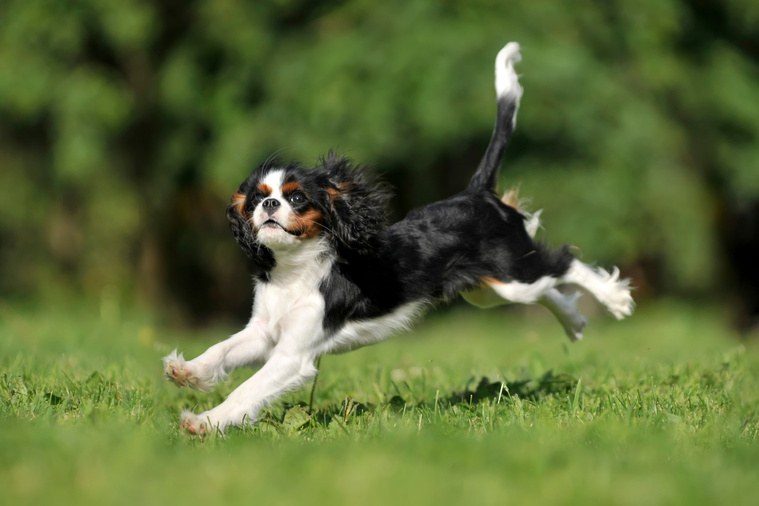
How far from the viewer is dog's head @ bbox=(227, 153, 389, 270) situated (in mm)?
3707

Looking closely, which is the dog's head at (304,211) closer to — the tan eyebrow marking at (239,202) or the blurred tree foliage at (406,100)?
the tan eyebrow marking at (239,202)

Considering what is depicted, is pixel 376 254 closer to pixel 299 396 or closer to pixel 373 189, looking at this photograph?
pixel 373 189

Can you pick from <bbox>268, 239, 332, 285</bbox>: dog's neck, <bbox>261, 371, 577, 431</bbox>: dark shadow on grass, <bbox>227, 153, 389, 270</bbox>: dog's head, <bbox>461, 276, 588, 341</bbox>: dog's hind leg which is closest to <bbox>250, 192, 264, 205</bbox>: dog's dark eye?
<bbox>227, 153, 389, 270</bbox>: dog's head

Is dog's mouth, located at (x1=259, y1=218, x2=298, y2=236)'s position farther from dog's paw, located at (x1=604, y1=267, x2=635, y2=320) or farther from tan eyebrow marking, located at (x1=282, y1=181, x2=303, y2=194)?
dog's paw, located at (x1=604, y1=267, x2=635, y2=320)

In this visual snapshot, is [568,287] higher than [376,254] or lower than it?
lower

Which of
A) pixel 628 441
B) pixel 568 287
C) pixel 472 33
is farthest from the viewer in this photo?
pixel 472 33

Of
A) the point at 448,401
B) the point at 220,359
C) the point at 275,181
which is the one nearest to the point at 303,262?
the point at 275,181

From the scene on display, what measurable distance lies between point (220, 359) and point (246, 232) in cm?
57

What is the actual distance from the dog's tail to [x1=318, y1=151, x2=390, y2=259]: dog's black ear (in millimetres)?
985

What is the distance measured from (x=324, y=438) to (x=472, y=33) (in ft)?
23.1

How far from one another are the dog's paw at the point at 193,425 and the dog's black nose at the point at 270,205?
0.91m

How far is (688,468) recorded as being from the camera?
258 centimetres

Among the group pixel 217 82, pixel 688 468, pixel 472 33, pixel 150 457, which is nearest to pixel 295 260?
pixel 150 457

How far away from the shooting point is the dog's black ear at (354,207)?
3.82 meters
